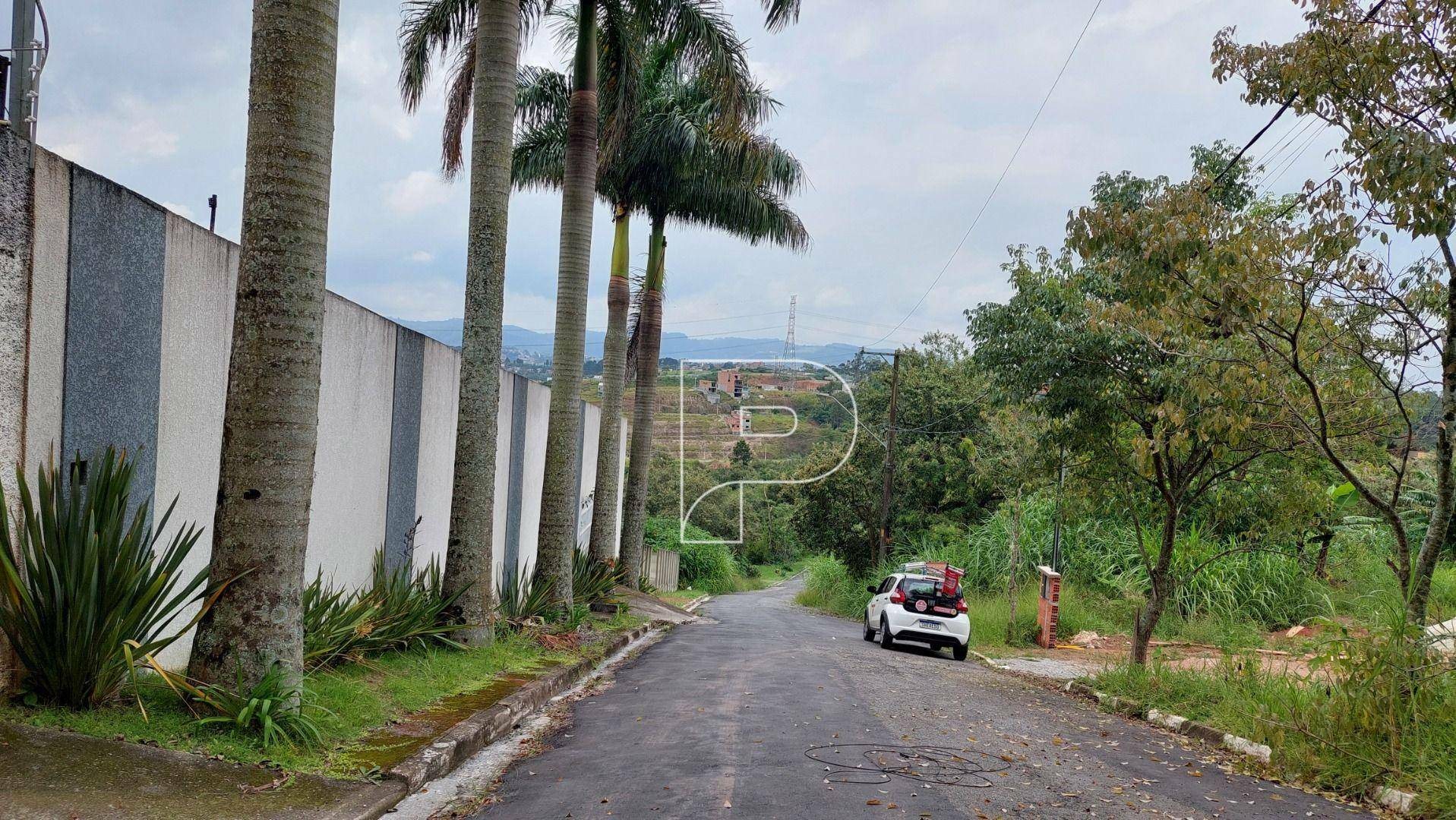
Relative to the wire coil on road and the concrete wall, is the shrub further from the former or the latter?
the wire coil on road

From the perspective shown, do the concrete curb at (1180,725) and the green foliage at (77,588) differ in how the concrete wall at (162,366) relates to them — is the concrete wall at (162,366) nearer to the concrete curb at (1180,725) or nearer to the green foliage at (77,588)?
the green foliage at (77,588)

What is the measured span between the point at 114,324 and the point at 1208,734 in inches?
361

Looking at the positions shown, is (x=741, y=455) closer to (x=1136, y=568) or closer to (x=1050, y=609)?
(x=1136, y=568)

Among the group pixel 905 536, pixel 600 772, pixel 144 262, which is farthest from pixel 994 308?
pixel 905 536

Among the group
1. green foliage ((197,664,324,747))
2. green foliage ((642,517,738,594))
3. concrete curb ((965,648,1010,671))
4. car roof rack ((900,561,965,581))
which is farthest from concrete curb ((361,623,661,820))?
green foliage ((642,517,738,594))

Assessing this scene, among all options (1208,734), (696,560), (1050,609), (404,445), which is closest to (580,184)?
(404,445)

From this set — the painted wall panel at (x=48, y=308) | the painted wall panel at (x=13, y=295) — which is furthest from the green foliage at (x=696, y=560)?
the painted wall panel at (x=13, y=295)

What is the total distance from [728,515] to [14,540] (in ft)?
187

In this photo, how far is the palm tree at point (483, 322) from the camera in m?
11.1

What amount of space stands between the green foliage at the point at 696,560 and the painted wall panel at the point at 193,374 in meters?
37.5

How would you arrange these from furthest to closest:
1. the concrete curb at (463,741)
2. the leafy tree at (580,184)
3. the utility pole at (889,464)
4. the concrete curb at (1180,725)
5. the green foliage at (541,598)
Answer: the utility pole at (889,464), the leafy tree at (580,184), the green foliage at (541,598), the concrete curb at (1180,725), the concrete curb at (463,741)

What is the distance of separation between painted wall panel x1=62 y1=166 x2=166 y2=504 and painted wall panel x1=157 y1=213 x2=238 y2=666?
145 millimetres

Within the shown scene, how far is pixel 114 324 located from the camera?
266 inches

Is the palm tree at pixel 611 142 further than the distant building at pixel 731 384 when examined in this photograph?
No
